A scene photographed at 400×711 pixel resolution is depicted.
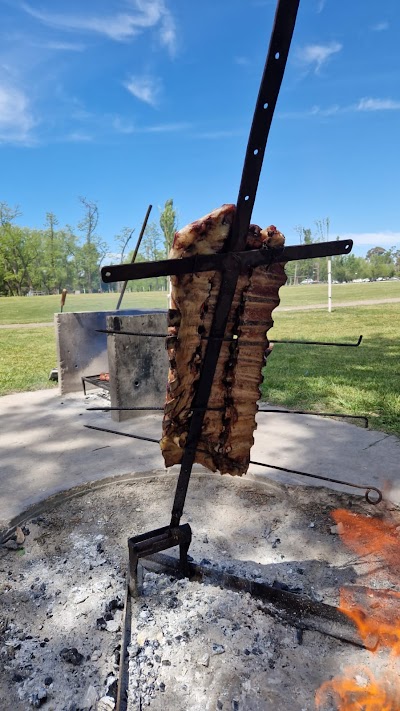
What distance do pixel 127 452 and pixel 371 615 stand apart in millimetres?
2541

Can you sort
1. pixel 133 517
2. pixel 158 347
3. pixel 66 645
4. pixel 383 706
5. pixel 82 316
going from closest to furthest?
pixel 383 706 → pixel 66 645 → pixel 133 517 → pixel 158 347 → pixel 82 316

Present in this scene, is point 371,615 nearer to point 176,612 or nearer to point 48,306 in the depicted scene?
point 176,612

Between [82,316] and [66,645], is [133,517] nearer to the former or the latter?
[66,645]

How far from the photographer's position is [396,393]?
630cm

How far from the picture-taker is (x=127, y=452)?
4.07 m

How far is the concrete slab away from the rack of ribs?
160 centimetres

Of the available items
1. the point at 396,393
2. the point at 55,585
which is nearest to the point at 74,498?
the point at 55,585

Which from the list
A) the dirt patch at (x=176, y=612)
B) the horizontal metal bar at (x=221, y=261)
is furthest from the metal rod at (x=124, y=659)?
the horizontal metal bar at (x=221, y=261)

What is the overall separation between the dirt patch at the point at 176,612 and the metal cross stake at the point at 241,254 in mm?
345

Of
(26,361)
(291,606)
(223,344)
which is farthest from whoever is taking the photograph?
(26,361)

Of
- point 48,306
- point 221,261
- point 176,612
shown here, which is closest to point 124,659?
point 176,612

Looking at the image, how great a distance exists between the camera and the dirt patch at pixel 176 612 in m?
1.66

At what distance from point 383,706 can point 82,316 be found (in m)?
5.49

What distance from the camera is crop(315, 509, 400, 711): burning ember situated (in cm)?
162
